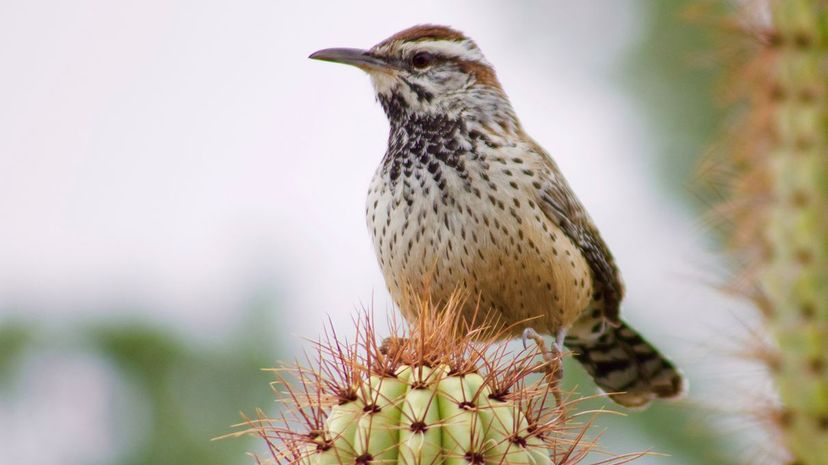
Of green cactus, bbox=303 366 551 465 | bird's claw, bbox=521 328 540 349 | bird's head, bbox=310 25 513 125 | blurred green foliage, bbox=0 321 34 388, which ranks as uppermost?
bird's head, bbox=310 25 513 125

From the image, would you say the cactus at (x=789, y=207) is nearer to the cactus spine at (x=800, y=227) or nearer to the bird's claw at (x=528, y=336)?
the cactus spine at (x=800, y=227)

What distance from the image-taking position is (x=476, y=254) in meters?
3.00

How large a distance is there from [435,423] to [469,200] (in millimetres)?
1367

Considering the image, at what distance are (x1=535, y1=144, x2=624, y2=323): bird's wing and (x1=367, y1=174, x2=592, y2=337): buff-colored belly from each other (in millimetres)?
106

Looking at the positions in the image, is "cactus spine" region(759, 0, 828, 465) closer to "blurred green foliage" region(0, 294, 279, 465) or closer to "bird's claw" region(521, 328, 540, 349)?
"bird's claw" region(521, 328, 540, 349)

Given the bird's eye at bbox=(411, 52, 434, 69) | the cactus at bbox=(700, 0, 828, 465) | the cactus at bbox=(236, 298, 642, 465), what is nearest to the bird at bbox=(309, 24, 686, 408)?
the bird's eye at bbox=(411, 52, 434, 69)

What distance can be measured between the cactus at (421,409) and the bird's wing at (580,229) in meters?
1.32

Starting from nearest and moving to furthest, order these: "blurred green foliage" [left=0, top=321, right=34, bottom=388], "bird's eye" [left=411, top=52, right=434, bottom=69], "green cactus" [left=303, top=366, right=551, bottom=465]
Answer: "green cactus" [left=303, top=366, right=551, bottom=465] < "bird's eye" [left=411, top=52, right=434, bottom=69] < "blurred green foliage" [left=0, top=321, right=34, bottom=388]

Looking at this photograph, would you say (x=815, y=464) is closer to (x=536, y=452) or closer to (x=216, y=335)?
(x=536, y=452)

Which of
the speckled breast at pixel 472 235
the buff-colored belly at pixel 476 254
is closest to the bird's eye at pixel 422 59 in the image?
the speckled breast at pixel 472 235

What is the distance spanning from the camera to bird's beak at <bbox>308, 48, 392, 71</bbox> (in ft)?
10.8

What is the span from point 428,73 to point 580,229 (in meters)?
0.63

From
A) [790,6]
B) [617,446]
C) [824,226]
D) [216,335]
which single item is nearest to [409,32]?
[790,6]

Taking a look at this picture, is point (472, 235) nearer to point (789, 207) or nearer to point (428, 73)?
point (428, 73)
